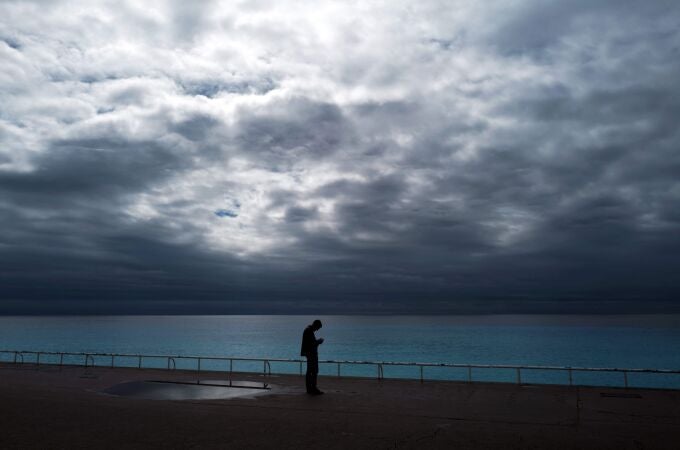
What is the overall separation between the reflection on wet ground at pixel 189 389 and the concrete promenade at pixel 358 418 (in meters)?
0.58

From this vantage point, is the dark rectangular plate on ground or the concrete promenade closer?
the concrete promenade

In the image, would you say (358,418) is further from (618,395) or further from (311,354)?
(618,395)

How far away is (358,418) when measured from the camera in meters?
11.9

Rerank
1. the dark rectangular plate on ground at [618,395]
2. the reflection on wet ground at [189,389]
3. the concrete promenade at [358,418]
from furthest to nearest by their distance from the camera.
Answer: the reflection on wet ground at [189,389]
the dark rectangular plate on ground at [618,395]
the concrete promenade at [358,418]

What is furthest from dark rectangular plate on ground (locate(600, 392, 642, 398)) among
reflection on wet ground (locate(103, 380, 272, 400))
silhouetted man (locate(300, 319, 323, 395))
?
reflection on wet ground (locate(103, 380, 272, 400))

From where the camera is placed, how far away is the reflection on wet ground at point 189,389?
1598cm

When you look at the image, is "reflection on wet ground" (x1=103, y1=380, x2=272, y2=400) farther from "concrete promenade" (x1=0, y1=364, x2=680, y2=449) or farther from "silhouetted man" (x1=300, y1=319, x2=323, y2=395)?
"silhouetted man" (x1=300, y1=319, x2=323, y2=395)

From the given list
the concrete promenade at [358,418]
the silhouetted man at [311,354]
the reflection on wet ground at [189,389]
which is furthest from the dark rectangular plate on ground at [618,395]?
the reflection on wet ground at [189,389]

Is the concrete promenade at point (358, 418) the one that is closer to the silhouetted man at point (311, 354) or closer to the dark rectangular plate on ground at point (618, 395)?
the dark rectangular plate on ground at point (618, 395)

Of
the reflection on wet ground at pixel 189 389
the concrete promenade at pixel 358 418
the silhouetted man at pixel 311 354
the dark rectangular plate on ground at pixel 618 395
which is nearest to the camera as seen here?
the concrete promenade at pixel 358 418

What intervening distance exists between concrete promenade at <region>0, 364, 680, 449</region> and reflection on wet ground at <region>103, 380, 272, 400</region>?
58cm

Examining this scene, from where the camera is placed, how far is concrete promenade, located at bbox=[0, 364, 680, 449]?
970cm

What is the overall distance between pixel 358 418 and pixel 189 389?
26.1ft

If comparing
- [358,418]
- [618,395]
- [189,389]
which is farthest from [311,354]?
[618,395]
